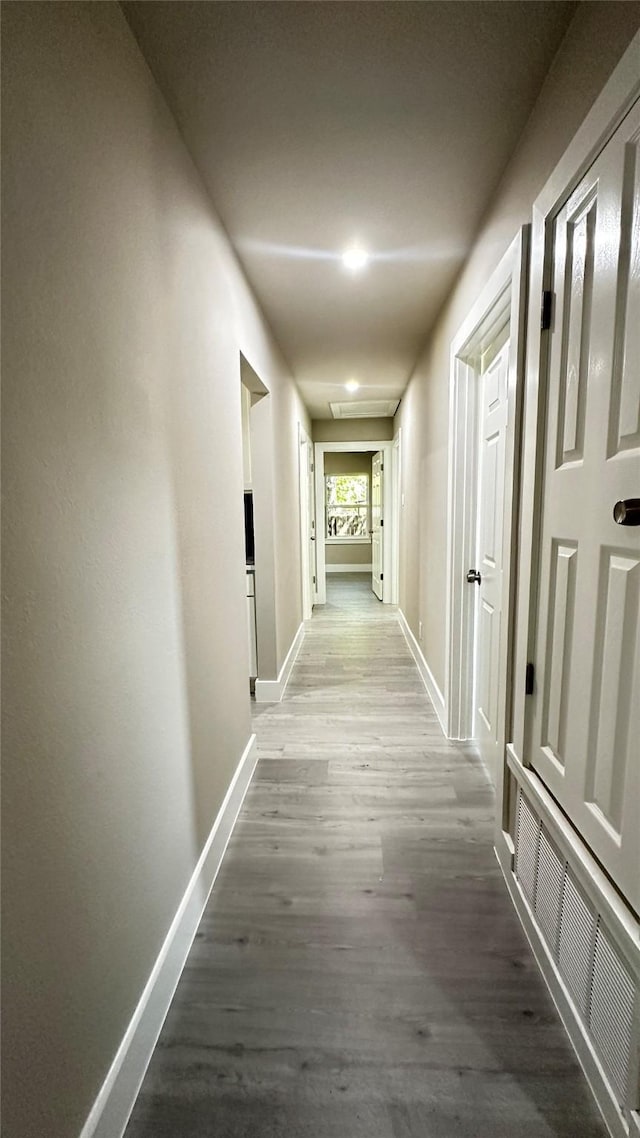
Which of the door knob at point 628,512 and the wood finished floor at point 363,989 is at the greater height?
the door knob at point 628,512

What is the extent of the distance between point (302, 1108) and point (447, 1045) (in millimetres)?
351

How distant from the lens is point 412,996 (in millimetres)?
1202

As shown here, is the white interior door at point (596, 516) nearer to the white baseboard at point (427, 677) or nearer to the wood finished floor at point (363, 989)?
the wood finished floor at point (363, 989)

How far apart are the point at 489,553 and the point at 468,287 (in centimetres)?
118

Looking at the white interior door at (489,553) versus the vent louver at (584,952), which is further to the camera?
the white interior door at (489,553)

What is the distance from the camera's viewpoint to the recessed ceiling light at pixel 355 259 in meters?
2.05

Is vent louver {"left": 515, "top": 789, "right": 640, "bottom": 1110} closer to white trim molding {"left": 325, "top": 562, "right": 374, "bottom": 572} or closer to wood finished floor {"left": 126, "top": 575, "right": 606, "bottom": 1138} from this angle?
wood finished floor {"left": 126, "top": 575, "right": 606, "bottom": 1138}

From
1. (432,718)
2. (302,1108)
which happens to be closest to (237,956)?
(302,1108)

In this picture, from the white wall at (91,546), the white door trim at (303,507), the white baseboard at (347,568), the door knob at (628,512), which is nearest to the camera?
the white wall at (91,546)

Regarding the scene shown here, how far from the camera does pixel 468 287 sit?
2.09 meters

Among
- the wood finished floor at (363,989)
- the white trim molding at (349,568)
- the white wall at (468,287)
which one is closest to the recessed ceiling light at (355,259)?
the white wall at (468,287)

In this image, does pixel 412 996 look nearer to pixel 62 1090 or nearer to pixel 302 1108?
pixel 302 1108

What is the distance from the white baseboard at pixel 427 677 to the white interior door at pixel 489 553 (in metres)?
0.27

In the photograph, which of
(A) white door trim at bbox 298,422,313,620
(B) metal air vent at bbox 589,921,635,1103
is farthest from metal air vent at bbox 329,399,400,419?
(B) metal air vent at bbox 589,921,635,1103
